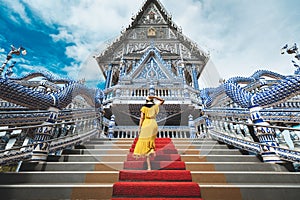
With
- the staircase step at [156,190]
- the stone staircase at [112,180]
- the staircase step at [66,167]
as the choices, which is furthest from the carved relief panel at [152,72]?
the staircase step at [156,190]

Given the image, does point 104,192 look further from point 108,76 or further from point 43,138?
point 108,76

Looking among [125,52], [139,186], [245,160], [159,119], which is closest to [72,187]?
[139,186]

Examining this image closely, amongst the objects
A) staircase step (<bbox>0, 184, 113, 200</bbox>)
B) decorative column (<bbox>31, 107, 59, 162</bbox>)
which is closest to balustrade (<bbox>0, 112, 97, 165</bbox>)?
decorative column (<bbox>31, 107, 59, 162</bbox>)

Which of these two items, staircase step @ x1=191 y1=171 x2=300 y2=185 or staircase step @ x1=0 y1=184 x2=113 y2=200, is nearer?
staircase step @ x1=0 y1=184 x2=113 y2=200

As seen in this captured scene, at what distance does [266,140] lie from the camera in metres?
2.53

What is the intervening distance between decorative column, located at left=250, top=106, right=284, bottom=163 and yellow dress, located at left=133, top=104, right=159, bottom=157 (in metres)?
2.14

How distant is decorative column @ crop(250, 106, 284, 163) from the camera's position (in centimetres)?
239

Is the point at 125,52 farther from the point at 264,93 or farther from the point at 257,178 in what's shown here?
the point at 257,178

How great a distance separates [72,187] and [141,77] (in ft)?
25.2

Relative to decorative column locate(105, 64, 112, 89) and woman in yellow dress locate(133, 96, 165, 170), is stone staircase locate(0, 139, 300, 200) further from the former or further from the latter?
decorative column locate(105, 64, 112, 89)

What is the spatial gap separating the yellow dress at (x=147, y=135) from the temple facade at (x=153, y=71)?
388cm

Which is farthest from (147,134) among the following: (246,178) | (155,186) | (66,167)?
(246,178)

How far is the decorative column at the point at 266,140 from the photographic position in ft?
7.84

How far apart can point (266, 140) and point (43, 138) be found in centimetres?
448
